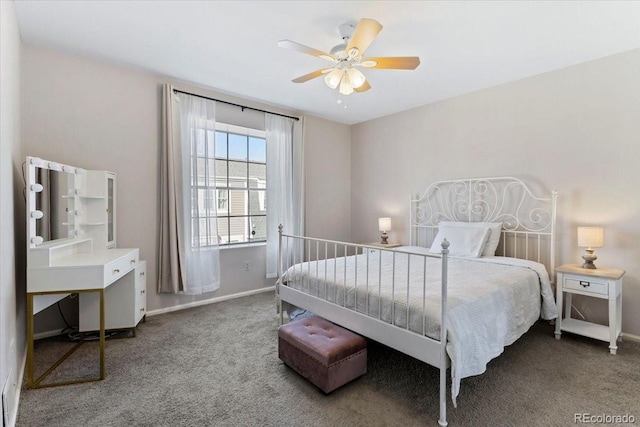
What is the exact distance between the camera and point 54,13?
232 centimetres

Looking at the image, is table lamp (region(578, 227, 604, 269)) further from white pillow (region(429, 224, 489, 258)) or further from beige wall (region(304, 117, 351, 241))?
beige wall (region(304, 117, 351, 241))

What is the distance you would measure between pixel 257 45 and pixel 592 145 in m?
3.34

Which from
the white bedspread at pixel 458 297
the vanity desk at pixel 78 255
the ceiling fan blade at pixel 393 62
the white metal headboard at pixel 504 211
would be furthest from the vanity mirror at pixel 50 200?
the white metal headboard at pixel 504 211

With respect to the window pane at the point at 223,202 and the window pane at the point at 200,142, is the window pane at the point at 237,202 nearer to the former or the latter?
the window pane at the point at 223,202

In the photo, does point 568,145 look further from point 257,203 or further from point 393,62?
point 257,203

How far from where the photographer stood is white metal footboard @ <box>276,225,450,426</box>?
1757 mm

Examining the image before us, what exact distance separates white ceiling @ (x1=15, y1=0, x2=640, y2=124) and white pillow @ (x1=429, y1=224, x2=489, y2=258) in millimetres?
1699

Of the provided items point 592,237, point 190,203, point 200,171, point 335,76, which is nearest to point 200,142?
point 200,171

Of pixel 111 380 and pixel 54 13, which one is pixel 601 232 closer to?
pixel 111 380

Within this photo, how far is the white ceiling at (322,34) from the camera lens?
221 centimetres

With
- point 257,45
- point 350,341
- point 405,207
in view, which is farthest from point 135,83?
point 405,207

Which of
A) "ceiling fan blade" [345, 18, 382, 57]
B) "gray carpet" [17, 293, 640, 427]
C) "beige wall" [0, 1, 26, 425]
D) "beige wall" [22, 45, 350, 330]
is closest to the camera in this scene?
"beige wall" [0, 1, 26, 425]

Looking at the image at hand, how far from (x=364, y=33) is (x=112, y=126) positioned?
2.72m
